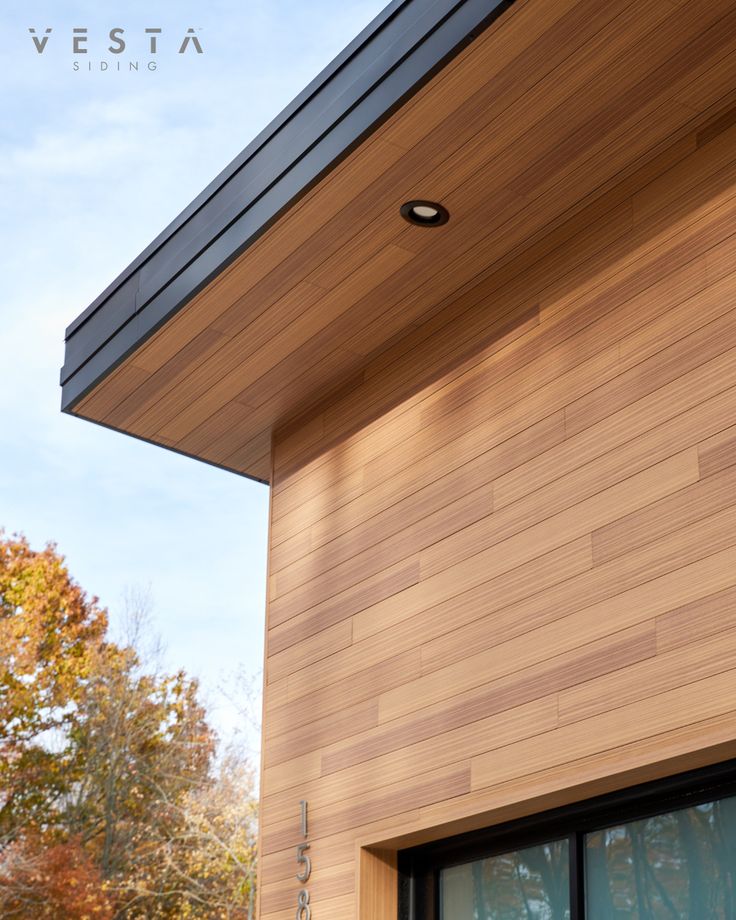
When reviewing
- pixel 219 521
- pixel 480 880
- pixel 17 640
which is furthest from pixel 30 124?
pixel 480 880

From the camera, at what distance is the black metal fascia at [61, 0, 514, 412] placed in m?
3.16

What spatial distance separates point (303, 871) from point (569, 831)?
3.22 feet

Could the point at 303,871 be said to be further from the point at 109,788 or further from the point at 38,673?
the point at 38,673

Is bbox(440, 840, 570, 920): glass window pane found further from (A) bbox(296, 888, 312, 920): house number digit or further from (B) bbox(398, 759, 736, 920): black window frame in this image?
(A) bbox(296, 888, 312, 920): house number digit

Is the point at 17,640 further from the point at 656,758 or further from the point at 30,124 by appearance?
the point at 656,758

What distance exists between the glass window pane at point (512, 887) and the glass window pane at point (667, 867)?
11 cm

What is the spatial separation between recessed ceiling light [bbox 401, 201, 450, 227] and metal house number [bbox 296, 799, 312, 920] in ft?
5.95

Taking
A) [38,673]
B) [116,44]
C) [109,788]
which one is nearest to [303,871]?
[109,788]

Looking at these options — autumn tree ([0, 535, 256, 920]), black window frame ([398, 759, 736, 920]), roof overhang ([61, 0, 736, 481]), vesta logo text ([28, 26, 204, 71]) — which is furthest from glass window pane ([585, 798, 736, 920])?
vesta logo text ([28, 26, 204, 71])

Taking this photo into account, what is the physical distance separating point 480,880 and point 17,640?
34.9ft

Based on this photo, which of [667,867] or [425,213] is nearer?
[667,867]

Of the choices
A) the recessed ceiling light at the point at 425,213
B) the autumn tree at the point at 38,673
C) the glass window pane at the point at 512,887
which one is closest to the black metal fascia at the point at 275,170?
the recessed ceiling light at the point at 425,213

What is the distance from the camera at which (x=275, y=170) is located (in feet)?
12.0

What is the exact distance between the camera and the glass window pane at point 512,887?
10.9 feet
